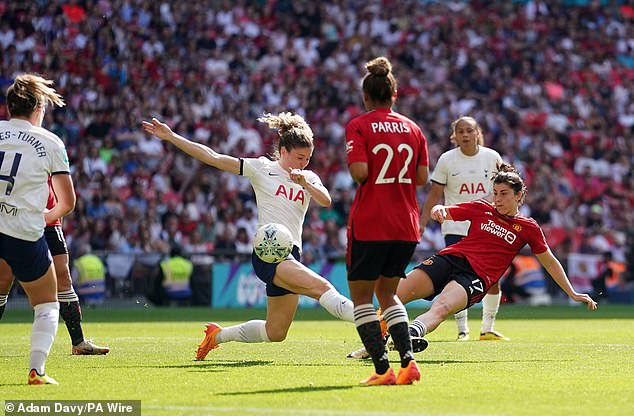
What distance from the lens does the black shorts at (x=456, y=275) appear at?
1134cm

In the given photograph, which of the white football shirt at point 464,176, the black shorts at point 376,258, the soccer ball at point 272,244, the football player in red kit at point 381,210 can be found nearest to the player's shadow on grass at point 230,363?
the soccer ball at point 272,244

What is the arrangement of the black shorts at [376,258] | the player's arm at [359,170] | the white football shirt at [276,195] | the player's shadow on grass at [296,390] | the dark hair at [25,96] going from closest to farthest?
1. the player's shadow on grass at [296,390]
2. the player's arm at [359,170]
3. the black shorts at [376,258]
4. the dark hair at [25,96]
5. the white football shirt at [276,195]

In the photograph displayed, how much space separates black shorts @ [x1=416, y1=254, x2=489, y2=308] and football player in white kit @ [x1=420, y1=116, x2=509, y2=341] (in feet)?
8.34

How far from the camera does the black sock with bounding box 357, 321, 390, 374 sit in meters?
8.34

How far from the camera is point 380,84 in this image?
850 centimetres

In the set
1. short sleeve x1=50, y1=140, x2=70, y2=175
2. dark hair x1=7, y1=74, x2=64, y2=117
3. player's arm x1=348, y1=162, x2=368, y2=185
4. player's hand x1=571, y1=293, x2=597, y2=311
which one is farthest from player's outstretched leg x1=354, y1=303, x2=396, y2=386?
dark hair x1=7, y1=74, x2=64, y2=117

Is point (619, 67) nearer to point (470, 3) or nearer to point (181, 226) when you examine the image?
point (470, 3)

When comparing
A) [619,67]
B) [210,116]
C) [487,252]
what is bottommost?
[487,252]

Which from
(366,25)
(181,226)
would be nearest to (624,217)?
(366,25)

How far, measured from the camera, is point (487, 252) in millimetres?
11656

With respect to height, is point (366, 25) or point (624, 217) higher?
point (366, 25)

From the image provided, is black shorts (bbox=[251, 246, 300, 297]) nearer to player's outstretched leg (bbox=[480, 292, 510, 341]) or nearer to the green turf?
the green turf

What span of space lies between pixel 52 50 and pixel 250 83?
4.92 metres

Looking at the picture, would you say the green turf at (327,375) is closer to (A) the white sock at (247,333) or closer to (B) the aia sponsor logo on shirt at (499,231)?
(A) the white sock at (247,333)
